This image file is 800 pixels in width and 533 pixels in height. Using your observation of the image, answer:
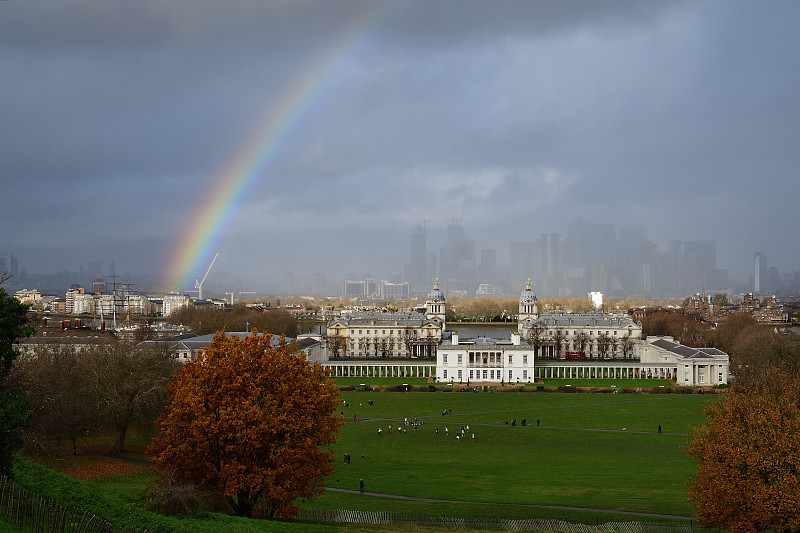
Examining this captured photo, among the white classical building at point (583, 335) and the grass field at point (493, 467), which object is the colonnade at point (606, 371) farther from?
the grass field at point (493, 467)

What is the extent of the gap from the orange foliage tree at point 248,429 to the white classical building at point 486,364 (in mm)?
70430

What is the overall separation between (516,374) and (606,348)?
36267 mm

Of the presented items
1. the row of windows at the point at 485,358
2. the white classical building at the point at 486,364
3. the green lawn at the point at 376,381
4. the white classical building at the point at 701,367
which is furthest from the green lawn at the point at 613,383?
the green lawn at the point at 376,381

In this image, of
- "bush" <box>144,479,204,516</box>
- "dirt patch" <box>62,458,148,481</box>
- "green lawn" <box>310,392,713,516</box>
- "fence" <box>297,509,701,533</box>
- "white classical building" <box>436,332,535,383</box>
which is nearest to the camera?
"bush" <box>144,479,204,516</box>

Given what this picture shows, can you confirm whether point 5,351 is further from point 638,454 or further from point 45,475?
point 638,454

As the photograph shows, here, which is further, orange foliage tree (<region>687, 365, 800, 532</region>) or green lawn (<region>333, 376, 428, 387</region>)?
green lawn (<region>333, 376, 428, 387</region>)

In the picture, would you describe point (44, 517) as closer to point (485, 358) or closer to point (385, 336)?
point (485, 358)

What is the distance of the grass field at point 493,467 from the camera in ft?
105

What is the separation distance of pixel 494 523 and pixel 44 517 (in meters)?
16.7

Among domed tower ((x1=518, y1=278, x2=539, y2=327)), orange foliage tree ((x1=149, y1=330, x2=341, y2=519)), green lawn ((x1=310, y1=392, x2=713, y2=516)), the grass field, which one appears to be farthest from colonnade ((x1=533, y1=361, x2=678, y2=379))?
orange foliage tree ((x1=149, y1=330, x2=341, y2=519))

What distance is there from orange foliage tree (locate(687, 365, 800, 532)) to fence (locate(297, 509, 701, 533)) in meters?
2.02

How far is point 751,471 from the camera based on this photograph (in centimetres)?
2720

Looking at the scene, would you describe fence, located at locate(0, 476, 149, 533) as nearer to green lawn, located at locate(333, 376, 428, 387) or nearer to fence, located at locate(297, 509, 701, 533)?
fence, located at locate(297, 509, 701, 533)

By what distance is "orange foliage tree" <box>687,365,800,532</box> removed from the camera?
87.8 feet
